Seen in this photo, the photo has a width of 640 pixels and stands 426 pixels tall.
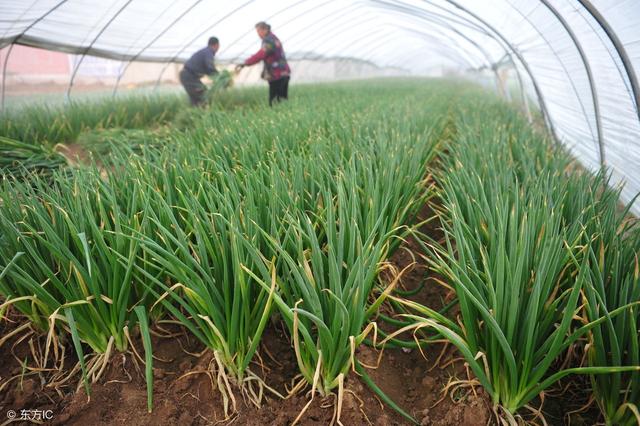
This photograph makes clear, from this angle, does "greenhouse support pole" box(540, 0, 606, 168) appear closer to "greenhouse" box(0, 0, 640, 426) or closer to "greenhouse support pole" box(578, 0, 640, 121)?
"greenhouse" box(0, 0, 640, 426)

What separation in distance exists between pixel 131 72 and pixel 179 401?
7489mm

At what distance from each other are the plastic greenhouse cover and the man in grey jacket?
18.9 inches

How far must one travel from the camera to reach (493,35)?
616 centimetres

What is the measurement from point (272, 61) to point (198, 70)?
145cm

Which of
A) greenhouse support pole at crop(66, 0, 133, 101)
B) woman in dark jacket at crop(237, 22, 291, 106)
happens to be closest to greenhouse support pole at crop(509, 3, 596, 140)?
woman in dark jacket at crop(237, 22, 291, 106)

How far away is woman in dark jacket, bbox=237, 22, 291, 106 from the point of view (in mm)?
5598

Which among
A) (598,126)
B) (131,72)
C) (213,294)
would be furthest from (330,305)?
(131,72)

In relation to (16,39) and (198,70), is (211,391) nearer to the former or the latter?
(16,39)

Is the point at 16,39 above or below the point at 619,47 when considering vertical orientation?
above

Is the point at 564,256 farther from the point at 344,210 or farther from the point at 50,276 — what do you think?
the point at 50,276

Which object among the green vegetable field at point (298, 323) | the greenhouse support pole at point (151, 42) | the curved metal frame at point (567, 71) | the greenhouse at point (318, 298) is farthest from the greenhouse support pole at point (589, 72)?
the greenhouse support pole at point (151, 42)

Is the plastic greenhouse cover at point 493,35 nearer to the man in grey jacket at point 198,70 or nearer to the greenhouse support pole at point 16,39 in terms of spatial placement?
the greenhouse support pole at point 16,39

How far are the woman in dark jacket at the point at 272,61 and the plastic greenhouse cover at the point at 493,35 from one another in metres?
1.15

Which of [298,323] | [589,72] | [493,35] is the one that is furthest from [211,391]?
[493,35]
